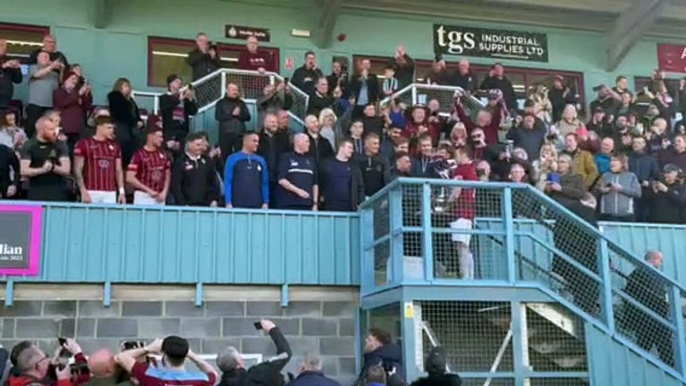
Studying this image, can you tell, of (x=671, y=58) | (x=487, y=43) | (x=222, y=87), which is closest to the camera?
(x=222, y=87)

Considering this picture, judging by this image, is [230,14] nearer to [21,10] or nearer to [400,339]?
[21,10]

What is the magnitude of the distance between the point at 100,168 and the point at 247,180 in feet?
5.11

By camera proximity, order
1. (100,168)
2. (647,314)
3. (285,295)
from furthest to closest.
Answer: (285,295)
(100,168)
(647,314)

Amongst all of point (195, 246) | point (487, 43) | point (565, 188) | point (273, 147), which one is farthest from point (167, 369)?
point (487, 43)

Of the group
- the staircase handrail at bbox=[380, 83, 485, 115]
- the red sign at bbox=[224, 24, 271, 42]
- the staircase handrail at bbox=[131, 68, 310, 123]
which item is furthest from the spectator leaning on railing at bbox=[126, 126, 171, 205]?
the red sign at bbox=[224, 24, 271, 42]

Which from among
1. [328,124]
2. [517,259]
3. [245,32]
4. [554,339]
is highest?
[245,32]

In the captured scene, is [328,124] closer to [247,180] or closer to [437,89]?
[247,180]

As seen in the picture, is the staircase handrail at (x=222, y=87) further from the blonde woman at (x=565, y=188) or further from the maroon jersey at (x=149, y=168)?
the blonde woman at (x=565, y=188)

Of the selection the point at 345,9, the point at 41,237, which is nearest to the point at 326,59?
the point at 345,9

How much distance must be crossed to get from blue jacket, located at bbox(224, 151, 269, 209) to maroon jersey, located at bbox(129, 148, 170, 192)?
Result: 699 mm

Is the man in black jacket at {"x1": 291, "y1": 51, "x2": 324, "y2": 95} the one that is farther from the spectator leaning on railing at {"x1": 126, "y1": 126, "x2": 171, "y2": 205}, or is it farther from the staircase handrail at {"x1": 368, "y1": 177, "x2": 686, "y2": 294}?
the staircase handrail at {"x1": 368, "y1": 177, "x2": 686, "y2": 294}

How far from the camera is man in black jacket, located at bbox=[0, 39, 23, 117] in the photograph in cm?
1180

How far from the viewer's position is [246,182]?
982 centimetres

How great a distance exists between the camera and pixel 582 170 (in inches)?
473
